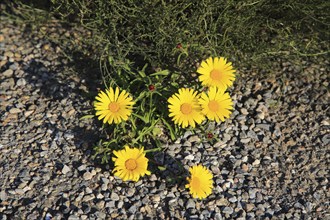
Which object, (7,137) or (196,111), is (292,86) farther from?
(7,137)

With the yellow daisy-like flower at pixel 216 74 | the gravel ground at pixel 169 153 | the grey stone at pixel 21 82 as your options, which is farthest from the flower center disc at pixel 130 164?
the grey stone at pixel 21 82

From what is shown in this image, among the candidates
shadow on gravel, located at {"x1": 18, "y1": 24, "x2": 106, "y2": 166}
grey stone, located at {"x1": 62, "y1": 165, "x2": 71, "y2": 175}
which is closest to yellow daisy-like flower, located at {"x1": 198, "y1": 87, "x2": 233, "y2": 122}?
shadow on gravel, located at {"x1": 18, "y1": 24, "x2": 106, "y2": 166}

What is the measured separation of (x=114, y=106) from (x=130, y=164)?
325 millimetres

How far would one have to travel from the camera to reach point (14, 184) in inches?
135

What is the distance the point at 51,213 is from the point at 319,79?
1.87 metres

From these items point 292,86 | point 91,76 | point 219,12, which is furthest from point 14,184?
point 292,86

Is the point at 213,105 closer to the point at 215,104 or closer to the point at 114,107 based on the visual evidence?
the point at 215,104

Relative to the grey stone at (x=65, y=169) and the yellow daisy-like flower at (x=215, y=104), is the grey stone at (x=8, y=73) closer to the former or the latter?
the grey stone at (x=65, y=169)

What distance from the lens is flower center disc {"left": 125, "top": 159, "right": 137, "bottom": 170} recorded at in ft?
11.1

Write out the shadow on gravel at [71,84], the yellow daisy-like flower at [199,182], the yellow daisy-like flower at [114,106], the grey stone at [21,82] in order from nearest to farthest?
the yellow daisy-like flower at [199,182]
the yellow daisy-like flower at [114,106]
the shadow on gravel at [71,84]
the grey stone at [21,82]

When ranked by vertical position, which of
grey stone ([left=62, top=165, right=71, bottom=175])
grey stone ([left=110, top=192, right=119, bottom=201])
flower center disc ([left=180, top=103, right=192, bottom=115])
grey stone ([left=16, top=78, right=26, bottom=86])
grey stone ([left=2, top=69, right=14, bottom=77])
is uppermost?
grey stone ([left=2, top=69, right=14, bottom=77])

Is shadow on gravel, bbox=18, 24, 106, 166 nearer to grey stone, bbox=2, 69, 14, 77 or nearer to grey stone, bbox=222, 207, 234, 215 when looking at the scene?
grey stone, bbox=2, 69, 14, 77

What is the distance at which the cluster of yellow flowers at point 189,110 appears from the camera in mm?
3373

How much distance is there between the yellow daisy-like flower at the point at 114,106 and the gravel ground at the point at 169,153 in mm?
220
